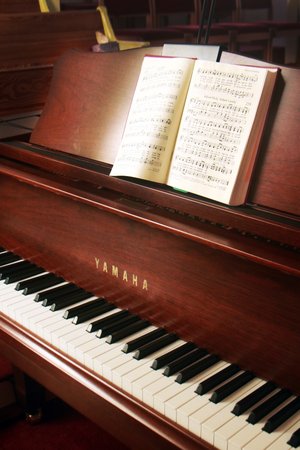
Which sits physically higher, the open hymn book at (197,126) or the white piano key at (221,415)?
the open hymn book at (197,126)

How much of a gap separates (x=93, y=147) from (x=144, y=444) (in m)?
0.97

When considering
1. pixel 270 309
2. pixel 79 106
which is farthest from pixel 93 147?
pixel 270 309

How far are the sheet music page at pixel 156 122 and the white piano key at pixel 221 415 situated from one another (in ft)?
2.02

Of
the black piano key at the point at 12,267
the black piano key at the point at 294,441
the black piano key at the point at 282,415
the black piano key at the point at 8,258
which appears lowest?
the black piano key at the point at 294,441

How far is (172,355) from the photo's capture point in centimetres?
149

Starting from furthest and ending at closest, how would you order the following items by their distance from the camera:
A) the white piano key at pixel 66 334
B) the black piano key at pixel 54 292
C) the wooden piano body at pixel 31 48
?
1. the wooden piano body at pixel 31 48
2. the black piano key at pixel 54 292
3. the white piano key at pixel 66 334

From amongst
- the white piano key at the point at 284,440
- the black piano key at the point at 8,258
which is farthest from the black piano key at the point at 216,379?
the black piano key at the point at 8,258

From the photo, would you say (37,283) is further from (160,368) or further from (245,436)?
(245,436)

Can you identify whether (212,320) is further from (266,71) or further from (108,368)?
(266,71)

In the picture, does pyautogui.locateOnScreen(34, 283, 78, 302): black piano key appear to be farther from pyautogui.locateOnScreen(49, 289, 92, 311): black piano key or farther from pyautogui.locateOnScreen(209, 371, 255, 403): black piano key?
pyautogui.locateOnScreen(209, 371, 255, 403): black piano key

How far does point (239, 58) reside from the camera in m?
1.57

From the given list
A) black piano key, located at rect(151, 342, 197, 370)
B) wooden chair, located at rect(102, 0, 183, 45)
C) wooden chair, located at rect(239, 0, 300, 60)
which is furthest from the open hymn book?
wooden chair, located at rect(239, 0, 300, 60)

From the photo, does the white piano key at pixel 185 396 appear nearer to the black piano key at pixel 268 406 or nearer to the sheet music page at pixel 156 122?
the black piano key at pixel 268 406

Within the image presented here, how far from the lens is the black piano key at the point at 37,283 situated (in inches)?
74.2
